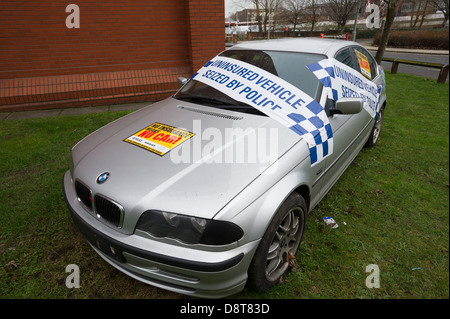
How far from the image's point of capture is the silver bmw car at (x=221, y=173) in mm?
1602

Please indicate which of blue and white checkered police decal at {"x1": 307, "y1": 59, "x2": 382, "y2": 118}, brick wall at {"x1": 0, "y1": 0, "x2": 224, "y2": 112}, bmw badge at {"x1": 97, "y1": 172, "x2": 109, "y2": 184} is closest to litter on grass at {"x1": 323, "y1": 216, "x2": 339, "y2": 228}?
blue and white checkered police decal at {"x1": 307, "y1": 59, "x2": 382, "y2": 118}

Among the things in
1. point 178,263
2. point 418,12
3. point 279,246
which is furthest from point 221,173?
point 418,12

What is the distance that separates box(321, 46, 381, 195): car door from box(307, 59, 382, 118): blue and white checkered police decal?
4.3 inches

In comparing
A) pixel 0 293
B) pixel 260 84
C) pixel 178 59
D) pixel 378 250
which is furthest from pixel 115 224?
pixel 178 59

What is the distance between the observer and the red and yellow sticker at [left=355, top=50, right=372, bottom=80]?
3.52 metres

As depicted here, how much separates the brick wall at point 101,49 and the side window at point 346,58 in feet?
13.0

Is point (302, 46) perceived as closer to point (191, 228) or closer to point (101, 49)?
point (191, 228)

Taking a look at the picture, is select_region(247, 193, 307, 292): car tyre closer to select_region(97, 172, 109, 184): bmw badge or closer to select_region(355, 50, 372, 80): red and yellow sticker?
select_region(97, 172, 109, 184): bmw badge

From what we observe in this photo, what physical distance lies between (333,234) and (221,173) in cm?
150

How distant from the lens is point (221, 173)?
1773 millimetres

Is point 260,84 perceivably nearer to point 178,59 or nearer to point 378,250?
point 378,250

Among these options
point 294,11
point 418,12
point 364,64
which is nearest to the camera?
point 364,64

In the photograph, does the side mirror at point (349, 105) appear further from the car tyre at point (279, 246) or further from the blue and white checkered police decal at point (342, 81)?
the car tyre at point (279, 246)

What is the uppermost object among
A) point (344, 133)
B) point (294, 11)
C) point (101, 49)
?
point (294, 11)
